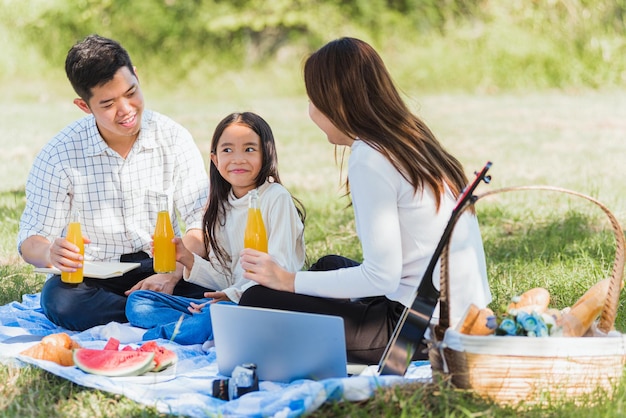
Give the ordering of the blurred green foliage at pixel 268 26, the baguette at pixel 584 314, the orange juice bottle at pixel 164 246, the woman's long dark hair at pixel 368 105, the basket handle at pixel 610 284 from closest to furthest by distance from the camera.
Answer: the basket handle at pixel 610 284 → the baguette at pixel 584 314 → the woman's long dark hair at pixel 368 105 → the orange juice bottle at pixel 164 246 → the blurred green foliage at pixel 268 26

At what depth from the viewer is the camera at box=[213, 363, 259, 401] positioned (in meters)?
2.93

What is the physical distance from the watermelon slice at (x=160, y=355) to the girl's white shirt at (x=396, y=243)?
1.69 feet

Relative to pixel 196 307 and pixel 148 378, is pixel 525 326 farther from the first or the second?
pixel 196 307

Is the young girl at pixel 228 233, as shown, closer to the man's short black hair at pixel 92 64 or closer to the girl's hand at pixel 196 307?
the girl's hand at pixel 196 307

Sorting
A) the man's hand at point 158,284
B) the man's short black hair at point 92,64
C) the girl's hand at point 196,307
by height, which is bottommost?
the girl's hand at point 196,307

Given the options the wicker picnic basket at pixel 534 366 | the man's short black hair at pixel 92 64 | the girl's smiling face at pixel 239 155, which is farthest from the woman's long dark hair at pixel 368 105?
the man's short black hair at pixel 92 64

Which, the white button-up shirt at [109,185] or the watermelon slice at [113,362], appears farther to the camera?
the white button-up shirt at [109,185]

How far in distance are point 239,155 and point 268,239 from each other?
37 centimetres

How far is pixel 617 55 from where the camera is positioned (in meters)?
13.8

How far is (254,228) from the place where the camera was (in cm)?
342

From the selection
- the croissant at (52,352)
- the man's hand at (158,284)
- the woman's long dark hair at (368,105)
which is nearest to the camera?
the woman's long dark hair at (368,105)

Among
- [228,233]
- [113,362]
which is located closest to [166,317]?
[228,233]

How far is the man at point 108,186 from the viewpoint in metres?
3.81

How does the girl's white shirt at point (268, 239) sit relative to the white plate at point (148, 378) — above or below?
above
